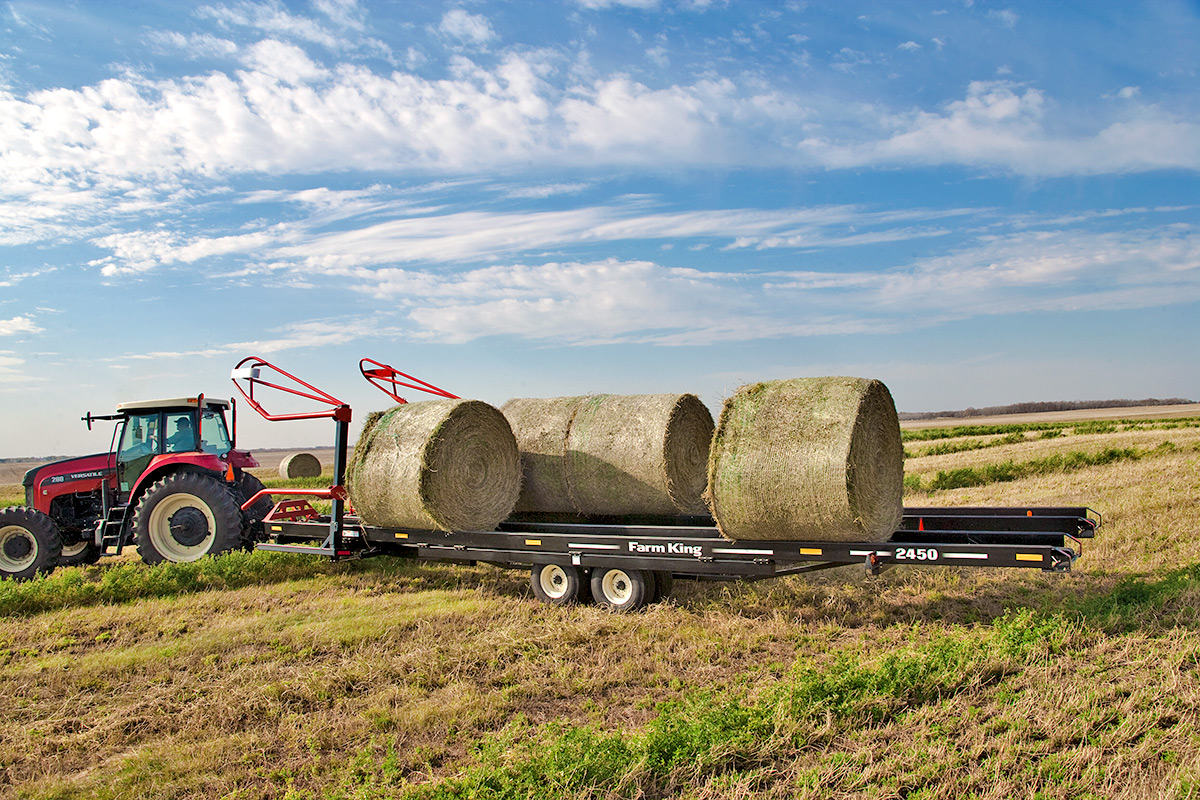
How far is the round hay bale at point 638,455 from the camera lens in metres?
8.52

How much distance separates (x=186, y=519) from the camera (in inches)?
410

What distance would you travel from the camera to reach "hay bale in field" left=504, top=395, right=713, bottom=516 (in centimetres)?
855

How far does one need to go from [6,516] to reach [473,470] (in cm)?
732

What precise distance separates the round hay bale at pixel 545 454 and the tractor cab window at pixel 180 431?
516 centimetres

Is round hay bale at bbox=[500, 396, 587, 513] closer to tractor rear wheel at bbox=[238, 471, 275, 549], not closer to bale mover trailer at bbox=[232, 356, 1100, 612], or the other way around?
bale mover trailer at bbox=[232, 356, 1100, 612]

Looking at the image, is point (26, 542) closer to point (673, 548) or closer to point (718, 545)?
point (673, 548)

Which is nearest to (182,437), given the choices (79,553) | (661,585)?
(79,553)

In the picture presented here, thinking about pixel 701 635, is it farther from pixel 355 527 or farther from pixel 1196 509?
pixel 1196 509

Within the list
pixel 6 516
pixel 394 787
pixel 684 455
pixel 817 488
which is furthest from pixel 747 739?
pixel 6 516

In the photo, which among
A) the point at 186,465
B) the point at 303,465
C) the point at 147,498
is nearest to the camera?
the point at 147,498

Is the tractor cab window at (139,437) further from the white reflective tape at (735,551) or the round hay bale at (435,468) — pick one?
the white reflective tape at (735,551)

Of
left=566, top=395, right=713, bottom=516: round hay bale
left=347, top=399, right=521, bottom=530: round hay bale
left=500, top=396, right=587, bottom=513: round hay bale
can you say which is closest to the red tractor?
left=347, top=399, right=521, bottom=530: round hay bale

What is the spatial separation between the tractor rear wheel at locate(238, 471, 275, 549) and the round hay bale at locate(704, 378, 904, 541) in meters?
6.40

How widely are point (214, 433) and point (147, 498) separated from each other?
1.64m
